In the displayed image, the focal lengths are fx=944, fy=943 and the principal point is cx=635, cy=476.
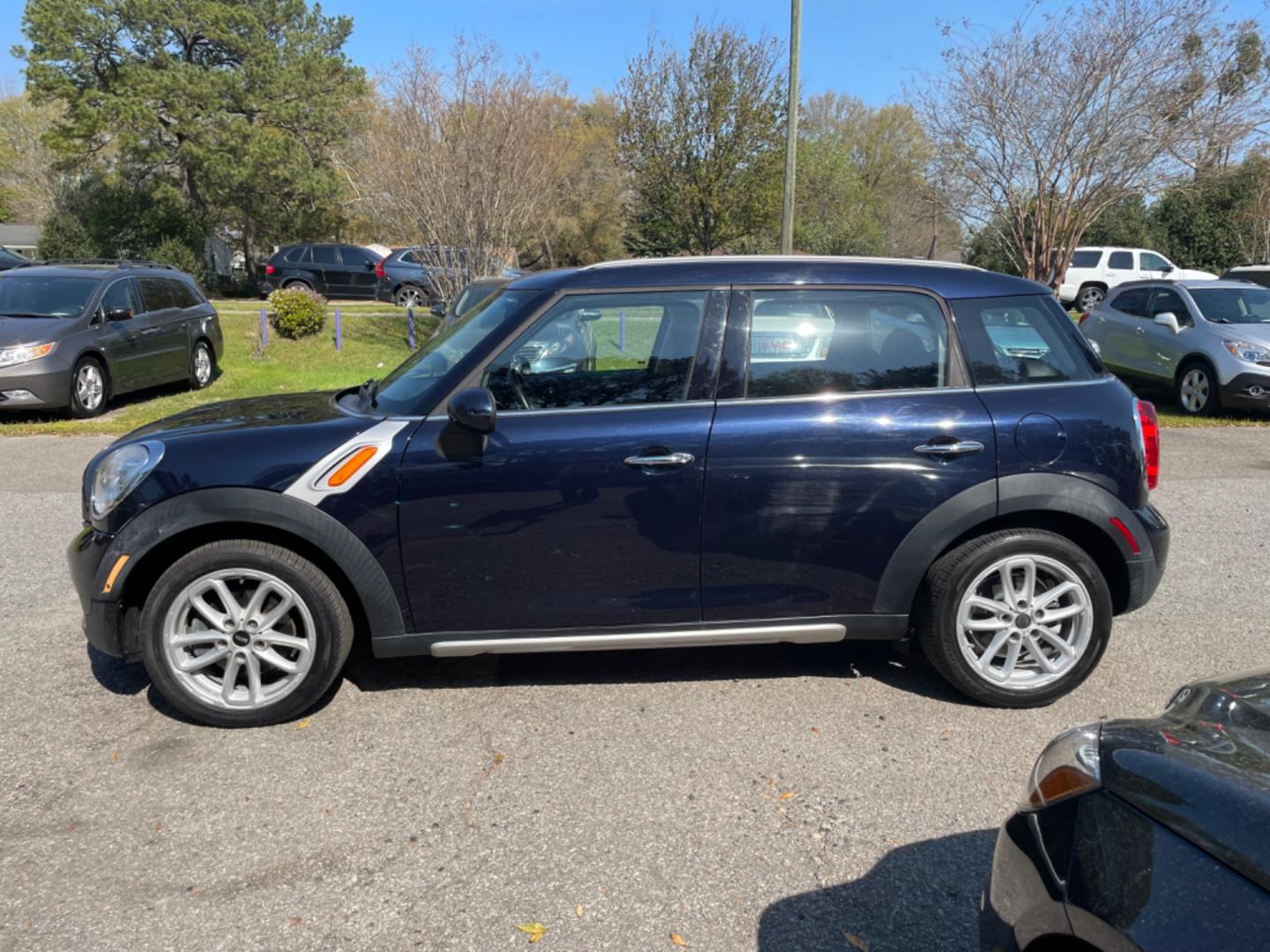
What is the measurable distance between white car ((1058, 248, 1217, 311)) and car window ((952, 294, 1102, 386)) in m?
22.9

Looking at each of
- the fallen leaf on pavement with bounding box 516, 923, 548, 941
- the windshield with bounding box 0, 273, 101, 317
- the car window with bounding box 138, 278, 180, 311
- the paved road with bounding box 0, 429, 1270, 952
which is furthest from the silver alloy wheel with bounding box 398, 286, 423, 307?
the fallen leaf on pavement with bounding box 516, 923, 548, 941

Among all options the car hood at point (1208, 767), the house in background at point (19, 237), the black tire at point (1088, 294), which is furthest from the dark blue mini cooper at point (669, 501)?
the house in background at point (19, 237)

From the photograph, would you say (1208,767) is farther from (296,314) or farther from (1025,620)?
(296,314)

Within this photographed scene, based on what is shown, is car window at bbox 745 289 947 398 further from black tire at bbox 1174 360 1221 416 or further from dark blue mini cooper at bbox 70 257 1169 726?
black tire at bbox 1174 360 1221 416

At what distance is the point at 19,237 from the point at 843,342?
60861mm

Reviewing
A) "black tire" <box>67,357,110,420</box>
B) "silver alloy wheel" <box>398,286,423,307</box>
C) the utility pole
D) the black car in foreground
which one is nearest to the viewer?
the black car in foreground

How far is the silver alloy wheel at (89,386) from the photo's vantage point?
1052 centimetres

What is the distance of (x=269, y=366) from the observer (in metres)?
15.9

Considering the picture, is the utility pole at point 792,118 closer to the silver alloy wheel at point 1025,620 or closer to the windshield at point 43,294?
the windshield at point 43,294

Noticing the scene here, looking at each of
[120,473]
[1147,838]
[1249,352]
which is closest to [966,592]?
[1147,838]

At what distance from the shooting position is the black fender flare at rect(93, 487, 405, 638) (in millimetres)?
3508

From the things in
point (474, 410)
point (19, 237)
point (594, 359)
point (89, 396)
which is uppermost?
point (19, 237)

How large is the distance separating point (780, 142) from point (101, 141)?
74.4 ft

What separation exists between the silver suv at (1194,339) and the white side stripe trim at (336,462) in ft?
34.8
